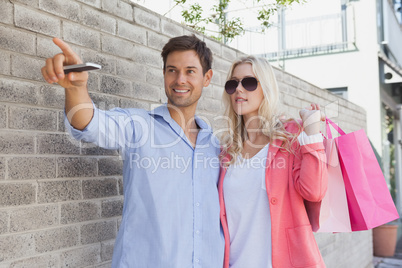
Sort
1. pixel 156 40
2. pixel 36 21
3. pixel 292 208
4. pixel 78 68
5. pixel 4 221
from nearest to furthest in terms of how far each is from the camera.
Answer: pixel 78 68, pixel 4 221, pixel 36 21, pixel 292 208, pixel 156 40

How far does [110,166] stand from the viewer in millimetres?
2531

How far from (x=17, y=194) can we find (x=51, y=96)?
0.52 m

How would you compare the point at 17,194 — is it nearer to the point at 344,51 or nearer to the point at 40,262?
the point at 40,262

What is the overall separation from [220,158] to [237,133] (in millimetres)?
230

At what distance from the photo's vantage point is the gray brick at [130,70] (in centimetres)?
266

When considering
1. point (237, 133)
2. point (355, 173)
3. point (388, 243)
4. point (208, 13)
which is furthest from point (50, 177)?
point (388, 243)

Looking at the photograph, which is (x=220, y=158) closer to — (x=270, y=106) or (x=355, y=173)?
(x=270, y=106)

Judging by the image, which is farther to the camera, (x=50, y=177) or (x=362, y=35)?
(x=362, y=35)

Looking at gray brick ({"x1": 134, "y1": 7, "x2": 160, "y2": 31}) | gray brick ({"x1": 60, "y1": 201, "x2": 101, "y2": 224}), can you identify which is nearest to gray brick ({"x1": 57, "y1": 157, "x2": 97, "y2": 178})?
gray brick ({"x1": 60, "y1": 201, "x2": 101, "y2": 224})

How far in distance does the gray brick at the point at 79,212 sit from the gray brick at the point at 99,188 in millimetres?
49

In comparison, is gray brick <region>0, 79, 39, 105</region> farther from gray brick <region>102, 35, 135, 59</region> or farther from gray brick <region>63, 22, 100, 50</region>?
gray brick <region>102, 35, 135, 59</region>


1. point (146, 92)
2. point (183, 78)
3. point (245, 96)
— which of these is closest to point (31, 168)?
point (183, 78)

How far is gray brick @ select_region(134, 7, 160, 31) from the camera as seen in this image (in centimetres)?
283

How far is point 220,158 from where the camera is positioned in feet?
8.31
